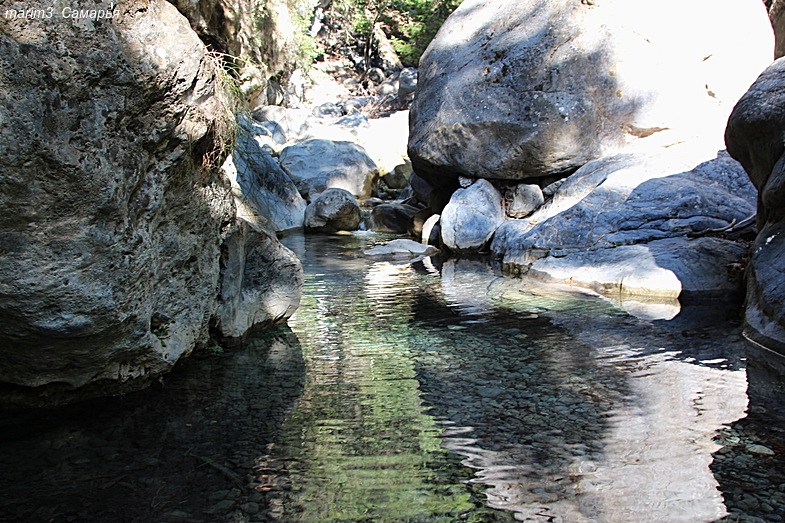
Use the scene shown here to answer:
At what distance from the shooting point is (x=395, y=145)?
22203mm

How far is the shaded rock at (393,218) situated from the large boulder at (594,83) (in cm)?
342

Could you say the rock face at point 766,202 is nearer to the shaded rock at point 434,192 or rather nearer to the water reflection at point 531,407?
the water reflection at point 531,407

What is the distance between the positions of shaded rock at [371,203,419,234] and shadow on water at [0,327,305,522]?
10.0 metres

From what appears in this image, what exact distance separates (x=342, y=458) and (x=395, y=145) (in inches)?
792

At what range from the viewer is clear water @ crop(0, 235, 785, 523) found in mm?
2379

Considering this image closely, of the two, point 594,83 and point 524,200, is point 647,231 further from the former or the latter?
point 594,83

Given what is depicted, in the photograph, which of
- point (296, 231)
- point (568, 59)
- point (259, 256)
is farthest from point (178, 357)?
point (296, 231)

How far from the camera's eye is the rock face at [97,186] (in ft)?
8.35

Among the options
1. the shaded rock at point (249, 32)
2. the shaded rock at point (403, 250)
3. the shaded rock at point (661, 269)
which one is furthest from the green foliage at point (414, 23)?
the shaded rock at point (661, 269)

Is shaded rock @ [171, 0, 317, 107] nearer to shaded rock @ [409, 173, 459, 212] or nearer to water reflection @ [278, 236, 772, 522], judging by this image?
water reflection @ [278, 236, 772, 522]

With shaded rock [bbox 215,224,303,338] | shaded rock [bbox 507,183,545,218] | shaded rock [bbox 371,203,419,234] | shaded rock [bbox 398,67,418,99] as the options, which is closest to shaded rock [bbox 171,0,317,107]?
shaded rock [bbox 215,224,303,338]

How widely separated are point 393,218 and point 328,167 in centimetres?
445

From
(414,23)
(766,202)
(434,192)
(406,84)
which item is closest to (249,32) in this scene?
(434,192)

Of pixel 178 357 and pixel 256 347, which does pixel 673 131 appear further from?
pixel 178 357
